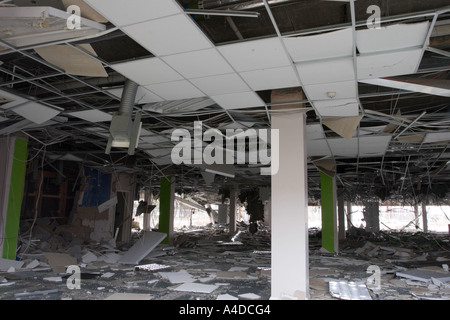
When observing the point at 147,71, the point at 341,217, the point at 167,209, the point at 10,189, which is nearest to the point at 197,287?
the point at 147,71

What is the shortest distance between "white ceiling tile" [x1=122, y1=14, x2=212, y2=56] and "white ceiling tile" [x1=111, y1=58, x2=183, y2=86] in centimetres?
27

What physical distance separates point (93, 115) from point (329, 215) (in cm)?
717

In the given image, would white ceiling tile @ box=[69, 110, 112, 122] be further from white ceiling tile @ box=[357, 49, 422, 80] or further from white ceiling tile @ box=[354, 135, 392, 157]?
white ceiling tile @ box=[354, 135, 392, 157]

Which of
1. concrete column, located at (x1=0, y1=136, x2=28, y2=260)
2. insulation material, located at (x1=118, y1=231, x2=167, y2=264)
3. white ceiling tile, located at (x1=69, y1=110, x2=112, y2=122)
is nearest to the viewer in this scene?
white ceiling tile, located at (x1=69, y1=110, x2=112, y2=122)

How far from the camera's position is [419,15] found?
2.89 meters

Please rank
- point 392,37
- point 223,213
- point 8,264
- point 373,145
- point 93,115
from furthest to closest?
point 223,213
point 373,145
point 8,264
point 93,115
point 392,37

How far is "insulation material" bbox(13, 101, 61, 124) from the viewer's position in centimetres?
545

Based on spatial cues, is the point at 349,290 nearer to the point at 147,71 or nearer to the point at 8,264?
the point at 147,71

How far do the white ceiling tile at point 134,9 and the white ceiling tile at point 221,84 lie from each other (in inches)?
54.2

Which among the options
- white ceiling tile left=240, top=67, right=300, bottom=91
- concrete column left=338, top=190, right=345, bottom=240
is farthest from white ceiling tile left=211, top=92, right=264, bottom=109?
concrete column left=338, top=190, right=345, bottom=240

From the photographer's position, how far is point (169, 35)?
3.29 metres

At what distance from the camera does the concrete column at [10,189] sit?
6.65 metres
